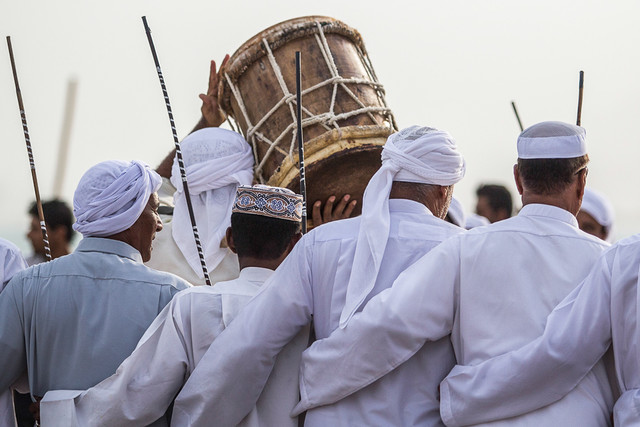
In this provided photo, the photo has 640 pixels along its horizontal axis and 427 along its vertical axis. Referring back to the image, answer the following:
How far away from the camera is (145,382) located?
11.8 ft

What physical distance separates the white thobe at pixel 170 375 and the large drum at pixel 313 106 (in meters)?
1.41

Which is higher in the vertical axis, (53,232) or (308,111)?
(308,111)

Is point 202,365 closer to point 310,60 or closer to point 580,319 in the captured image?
point 580,319

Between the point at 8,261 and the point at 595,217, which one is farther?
the point at 595,217

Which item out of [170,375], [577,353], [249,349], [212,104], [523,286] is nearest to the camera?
[577,353]

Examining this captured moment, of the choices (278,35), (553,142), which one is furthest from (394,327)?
(278,35)

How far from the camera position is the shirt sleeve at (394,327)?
3316 millimetres

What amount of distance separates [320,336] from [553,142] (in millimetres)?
1052

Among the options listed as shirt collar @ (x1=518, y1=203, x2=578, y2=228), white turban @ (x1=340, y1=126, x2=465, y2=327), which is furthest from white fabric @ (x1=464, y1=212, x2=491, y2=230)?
shirt collar @ (x1=518, y1=203, x2=578, y2=228)

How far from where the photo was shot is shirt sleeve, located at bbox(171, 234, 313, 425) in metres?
3.53

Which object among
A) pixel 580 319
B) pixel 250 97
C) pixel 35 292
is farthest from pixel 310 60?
pixel 580 319

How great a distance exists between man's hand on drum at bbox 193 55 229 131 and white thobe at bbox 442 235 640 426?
288 centimetres

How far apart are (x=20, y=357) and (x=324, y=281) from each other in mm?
1152

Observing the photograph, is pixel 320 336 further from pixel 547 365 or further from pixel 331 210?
pixel 331 210
